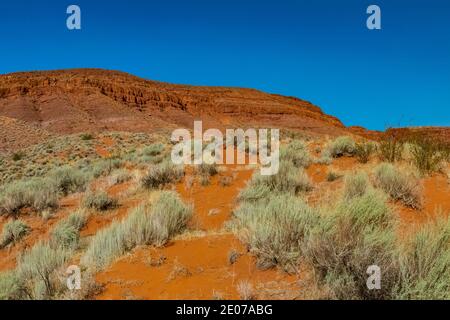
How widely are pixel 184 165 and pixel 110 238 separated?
21.4 ft

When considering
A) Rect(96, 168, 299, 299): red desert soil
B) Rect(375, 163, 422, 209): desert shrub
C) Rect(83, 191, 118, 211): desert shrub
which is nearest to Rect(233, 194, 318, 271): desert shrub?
Rect(96, 168, 299, 299): red desert soil

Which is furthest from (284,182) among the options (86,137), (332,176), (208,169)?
(86,137)

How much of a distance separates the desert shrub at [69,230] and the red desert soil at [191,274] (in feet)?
8.19

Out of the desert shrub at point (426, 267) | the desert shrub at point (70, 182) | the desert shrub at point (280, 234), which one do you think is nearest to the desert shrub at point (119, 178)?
the desert shrub at point (70, 182)

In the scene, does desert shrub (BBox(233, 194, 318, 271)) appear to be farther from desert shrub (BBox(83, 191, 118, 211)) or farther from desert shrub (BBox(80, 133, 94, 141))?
desert shrub (BBox(80, 133, 94, 141))

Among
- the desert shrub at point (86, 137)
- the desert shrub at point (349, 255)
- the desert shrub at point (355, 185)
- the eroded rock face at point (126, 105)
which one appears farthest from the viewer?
the eroded rock face at point (126, 105)

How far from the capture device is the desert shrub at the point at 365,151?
32.9 ft

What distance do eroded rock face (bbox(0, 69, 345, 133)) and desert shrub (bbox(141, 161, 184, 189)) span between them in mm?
36128

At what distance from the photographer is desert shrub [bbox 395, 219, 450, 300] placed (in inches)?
123

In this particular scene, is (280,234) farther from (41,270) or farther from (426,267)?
(41,270)

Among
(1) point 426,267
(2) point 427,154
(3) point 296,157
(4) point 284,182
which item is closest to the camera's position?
(1) point 426,267

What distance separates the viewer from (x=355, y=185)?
6.98 meters

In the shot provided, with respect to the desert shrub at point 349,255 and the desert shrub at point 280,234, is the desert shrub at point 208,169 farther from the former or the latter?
the desert shrub at point 349,255

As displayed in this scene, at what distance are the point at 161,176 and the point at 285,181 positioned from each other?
367 cm
